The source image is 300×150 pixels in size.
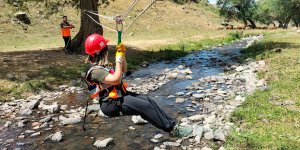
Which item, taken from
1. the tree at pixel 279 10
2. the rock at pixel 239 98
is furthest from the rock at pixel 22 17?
the tree at pixel 279 10

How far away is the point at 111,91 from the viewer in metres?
8.74

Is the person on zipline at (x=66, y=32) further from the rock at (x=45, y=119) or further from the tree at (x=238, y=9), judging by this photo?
the tree at (x=238, y=9)

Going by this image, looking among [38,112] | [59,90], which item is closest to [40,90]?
[59,90]

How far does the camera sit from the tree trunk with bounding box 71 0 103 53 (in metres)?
26.4

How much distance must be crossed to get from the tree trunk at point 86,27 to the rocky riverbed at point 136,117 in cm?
671

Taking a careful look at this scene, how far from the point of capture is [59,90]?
60.6ft

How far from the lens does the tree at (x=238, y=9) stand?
253ft

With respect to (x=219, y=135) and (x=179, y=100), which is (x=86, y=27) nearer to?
(x=179, y=100)

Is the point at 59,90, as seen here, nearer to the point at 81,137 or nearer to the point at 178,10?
the point at 81,137

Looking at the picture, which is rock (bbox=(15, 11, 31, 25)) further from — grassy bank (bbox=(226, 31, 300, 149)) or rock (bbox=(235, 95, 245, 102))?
rock (bbox=(235, 95, 245, 102))

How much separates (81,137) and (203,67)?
15.1 meters

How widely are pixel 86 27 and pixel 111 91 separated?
62.3 feet

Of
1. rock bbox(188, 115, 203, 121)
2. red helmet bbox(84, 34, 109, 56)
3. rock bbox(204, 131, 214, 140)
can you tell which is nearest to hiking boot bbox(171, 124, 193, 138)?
rock bbox(204, 131, 214, 140)

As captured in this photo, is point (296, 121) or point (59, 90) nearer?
point (296, 121)
